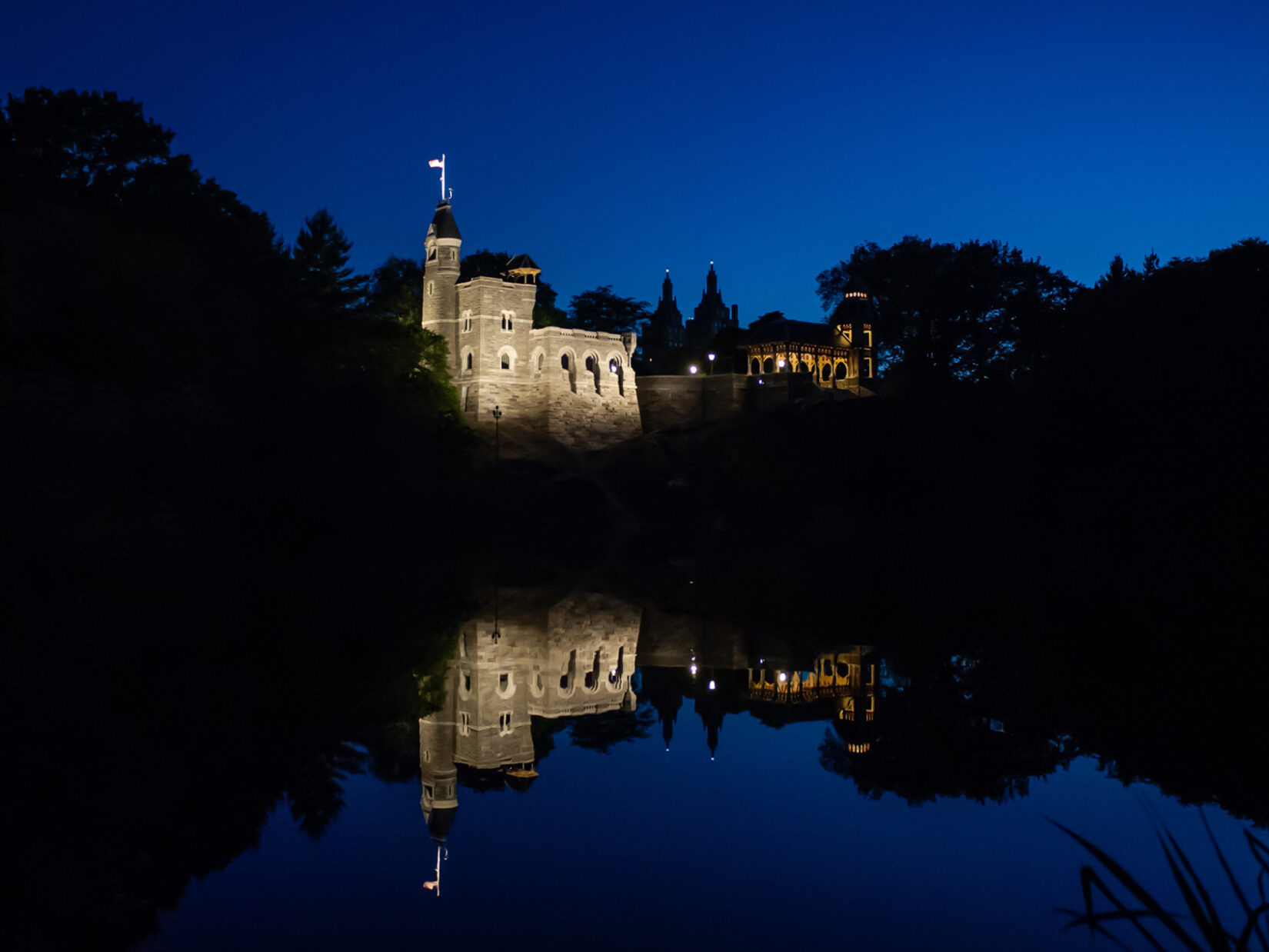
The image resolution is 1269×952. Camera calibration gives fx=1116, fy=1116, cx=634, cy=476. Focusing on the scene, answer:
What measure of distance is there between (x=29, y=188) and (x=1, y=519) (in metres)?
15.8

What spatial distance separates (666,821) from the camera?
841 centimetres

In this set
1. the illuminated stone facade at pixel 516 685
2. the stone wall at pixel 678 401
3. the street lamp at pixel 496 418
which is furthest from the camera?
the stone wall at pixel 678 401

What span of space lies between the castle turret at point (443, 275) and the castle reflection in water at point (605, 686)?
3837cm

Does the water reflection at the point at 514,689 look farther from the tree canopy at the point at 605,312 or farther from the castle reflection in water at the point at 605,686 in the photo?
the tree canopy at the point at 605,312

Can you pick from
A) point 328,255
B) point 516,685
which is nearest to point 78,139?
point 328,255

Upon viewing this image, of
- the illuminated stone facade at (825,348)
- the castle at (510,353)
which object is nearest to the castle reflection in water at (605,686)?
the castle at (510,353)

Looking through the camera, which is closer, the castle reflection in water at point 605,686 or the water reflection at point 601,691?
the water reflection at point 601,691

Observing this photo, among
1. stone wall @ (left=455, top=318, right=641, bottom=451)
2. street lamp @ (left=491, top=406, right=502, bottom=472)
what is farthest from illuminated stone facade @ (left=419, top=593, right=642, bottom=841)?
stone wall @ (left=455, top=318, right=641, bottom=451)

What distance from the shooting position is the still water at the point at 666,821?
20.8ft

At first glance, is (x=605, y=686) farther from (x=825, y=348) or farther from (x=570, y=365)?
(x=825, y=348)

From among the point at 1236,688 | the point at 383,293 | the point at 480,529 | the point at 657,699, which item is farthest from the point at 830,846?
the point at 383,293

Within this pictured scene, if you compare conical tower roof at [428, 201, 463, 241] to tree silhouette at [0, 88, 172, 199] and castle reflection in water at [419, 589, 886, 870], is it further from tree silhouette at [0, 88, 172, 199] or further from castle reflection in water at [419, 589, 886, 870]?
castle reflection in water at [419, 589, 886, 870]

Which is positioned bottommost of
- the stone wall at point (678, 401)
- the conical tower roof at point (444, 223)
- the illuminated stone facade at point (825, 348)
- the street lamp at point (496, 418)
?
the street lamp at point (496, 418)

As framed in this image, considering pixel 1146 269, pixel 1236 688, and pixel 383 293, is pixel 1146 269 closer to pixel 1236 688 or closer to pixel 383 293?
pixel 383 293
